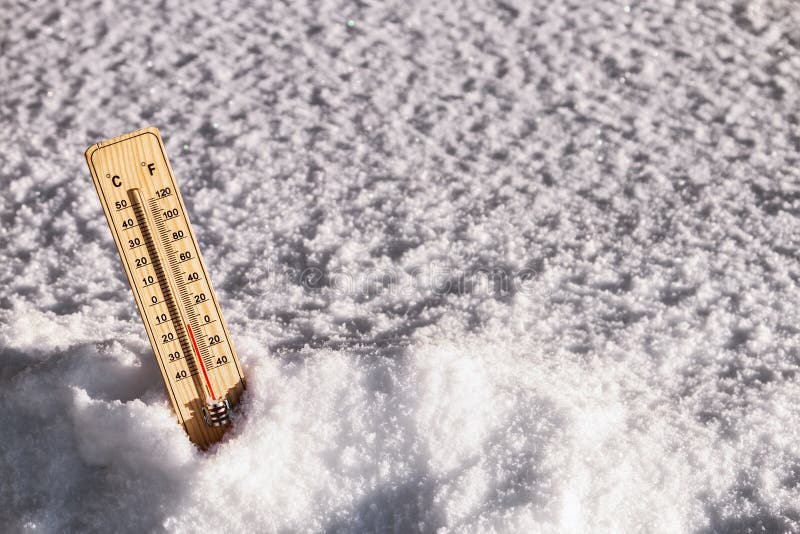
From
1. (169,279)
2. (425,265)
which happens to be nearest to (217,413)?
(169,279)

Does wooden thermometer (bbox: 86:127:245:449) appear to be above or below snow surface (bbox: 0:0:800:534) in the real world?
above

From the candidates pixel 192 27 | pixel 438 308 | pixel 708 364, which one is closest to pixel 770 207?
pixel 708 364

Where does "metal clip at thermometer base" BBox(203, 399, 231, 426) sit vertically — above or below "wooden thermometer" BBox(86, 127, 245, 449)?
below

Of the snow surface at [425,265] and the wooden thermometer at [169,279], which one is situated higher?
the wooden thermometer at [169,279]

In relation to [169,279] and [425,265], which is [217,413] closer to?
[169,279]
